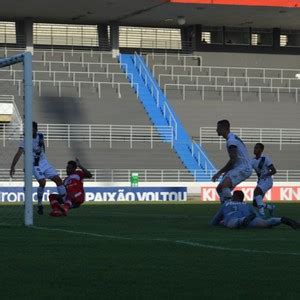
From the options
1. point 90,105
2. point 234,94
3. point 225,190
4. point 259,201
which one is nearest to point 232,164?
point 225,190

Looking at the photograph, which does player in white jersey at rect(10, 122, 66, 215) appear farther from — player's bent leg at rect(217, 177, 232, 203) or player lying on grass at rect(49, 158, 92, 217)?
player's bent leg at rect(217, 177, 232, 203)

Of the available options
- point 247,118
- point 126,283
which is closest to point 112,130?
point 247,118

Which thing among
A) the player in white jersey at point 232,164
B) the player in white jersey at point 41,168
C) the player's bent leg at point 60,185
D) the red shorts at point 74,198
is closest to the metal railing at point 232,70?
the player in white jersey at point 41,168

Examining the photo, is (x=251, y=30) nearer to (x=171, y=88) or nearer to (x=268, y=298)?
(x=171, y=88)

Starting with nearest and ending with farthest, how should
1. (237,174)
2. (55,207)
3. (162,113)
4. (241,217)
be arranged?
1. (241,217)
2. (237,174)
3. (55,207)
4. (162,113)

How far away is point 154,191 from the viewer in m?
37.1

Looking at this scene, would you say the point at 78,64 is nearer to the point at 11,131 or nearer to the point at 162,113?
the point at 162,113

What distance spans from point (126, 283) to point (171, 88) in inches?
1552

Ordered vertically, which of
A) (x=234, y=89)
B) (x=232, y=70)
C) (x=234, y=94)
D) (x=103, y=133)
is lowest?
(x=103, y=133)

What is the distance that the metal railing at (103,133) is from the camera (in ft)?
140

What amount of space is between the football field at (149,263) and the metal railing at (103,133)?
27074 mm

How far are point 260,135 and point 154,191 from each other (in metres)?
9.86

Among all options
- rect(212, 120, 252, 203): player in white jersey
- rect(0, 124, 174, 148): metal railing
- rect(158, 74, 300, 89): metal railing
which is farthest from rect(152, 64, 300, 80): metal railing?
rect(212, 120, 252, 203): player in white jersey

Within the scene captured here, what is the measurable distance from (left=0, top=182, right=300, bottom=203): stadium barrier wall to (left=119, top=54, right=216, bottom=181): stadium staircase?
320 centimetres
